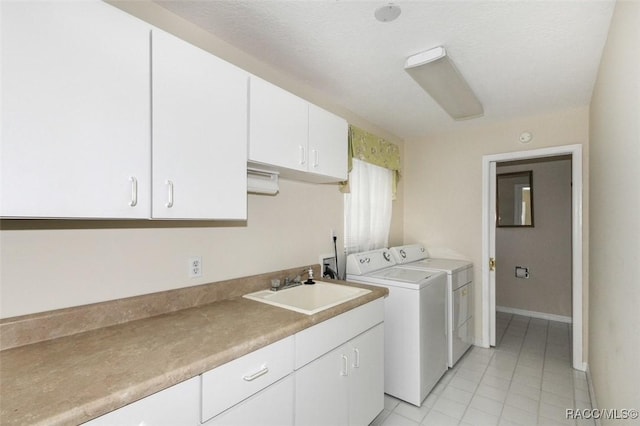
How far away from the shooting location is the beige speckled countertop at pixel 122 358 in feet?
2.52

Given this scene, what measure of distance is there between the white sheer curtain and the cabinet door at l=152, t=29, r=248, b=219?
5.09 feet

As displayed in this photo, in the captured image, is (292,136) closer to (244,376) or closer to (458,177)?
(244,376)

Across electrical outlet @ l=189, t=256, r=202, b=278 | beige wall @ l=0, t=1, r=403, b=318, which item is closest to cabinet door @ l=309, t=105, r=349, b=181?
beige wall @ l=0, t=1, r=403, b=318

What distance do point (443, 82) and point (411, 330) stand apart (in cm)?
182

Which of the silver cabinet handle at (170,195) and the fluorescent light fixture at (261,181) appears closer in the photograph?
the silver cabinet handle at (170,195)

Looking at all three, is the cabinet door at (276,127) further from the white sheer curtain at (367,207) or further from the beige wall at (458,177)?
the beige wall at (458,177)

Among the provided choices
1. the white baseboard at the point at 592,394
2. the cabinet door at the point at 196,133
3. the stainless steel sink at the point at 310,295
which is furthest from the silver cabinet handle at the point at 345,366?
the white baseboard at the point at 592,394

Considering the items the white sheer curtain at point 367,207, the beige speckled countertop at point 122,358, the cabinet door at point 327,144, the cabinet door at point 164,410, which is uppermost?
the cabinet door at point 327,144

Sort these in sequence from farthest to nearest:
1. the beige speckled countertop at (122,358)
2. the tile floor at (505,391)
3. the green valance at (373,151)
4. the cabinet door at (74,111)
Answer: the green valance at (373,151)
the tile floor at (505,391)
the cabinet door at (74,111)
the beige speckled countertop at (122,358)

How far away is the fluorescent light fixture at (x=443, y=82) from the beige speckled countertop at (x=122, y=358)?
5.27 ft

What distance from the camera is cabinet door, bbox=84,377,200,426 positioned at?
0.82m

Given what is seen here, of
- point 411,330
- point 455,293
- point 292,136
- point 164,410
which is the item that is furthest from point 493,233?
point 164,410

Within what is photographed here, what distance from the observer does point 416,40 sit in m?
1.74

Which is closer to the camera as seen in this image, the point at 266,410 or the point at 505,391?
the point at 266,410
